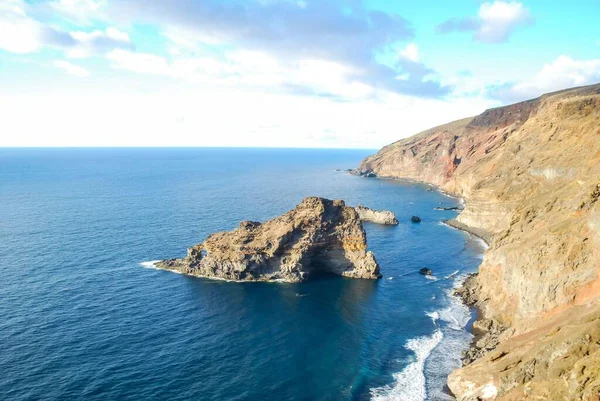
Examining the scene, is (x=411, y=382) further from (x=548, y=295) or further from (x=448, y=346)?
(x=548, y=295)

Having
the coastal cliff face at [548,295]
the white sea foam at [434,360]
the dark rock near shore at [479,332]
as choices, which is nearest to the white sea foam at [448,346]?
the white sea foam at [434,360]

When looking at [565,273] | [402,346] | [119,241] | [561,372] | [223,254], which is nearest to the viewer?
[561,372]

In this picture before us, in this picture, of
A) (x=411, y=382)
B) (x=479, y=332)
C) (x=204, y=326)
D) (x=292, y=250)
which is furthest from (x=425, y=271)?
(x=204, y=326)

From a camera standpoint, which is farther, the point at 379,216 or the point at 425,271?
the point at 379,216

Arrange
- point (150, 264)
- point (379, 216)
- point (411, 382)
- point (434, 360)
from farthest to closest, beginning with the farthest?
point (379, 216) < point (150, 264) < point (434, 360) < point (411, 382)

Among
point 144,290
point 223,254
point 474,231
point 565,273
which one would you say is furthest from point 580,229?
point 474,231

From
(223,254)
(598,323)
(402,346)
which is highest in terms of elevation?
(598,323)

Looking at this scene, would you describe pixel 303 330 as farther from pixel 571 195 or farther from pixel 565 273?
pixel 571 195

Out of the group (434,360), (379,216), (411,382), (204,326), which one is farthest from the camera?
(379,216)

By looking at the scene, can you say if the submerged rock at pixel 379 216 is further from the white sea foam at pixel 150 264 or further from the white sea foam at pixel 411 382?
the white sea foam at pixel 411 382
